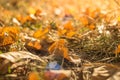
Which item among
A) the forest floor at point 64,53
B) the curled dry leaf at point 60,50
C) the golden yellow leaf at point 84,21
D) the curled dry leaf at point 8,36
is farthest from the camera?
the golden yellow leaf at point 84,21

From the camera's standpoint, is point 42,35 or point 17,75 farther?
point 42,35

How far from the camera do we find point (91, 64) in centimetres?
150

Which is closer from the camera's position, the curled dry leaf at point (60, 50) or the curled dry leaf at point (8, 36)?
the curled dry leaf at point (60, 50)

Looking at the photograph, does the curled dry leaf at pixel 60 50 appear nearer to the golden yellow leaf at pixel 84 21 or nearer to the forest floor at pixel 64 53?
the forest floor at pixel 64 53

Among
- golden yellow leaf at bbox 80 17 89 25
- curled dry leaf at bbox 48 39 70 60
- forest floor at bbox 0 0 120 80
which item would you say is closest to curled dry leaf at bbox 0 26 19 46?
forest floor at bbox 0 0 120 80

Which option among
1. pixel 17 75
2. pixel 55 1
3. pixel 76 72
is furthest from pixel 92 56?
pixel 55 1

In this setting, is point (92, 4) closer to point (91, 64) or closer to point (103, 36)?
point (103, 36)

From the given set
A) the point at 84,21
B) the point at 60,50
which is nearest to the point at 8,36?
the point at 60,50

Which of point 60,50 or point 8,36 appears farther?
point 8,36

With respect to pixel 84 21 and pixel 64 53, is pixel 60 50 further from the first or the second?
pixel 84 21

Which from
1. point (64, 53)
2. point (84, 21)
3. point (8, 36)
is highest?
point (84, 21)

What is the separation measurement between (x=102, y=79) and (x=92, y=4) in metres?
2.25

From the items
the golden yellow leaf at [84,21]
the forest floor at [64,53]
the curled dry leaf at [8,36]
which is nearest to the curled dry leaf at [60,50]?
the forest floor at [64,53]

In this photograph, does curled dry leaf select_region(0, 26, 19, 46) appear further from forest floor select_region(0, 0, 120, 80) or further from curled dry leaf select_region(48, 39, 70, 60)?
curled dry leaf select_region(48, 39, 70, 60)
